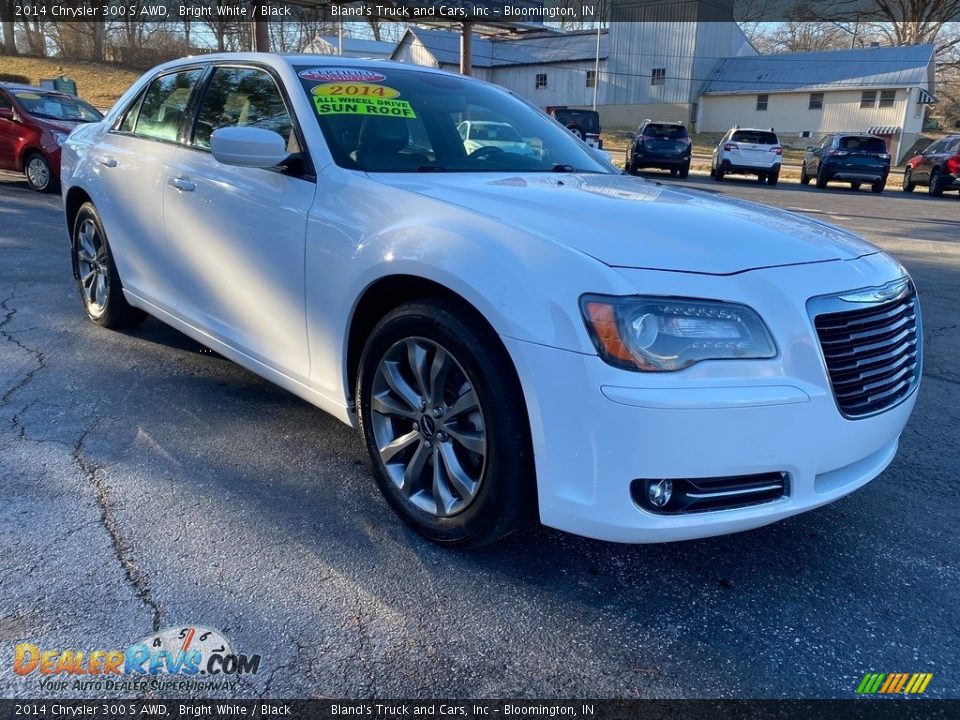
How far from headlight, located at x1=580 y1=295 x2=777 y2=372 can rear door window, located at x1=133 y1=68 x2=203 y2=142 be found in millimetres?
2967

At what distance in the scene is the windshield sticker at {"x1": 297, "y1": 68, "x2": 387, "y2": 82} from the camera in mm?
3402

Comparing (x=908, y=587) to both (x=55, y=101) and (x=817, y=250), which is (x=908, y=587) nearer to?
(x=817, y=250)

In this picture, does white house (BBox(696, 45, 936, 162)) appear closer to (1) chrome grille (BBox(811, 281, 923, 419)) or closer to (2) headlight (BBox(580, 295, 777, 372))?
(1) chrome grille (BBox(811, 281, 923, 419))

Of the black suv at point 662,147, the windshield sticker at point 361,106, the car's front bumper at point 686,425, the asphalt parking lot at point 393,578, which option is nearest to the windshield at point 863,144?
the black suv at point 662,147

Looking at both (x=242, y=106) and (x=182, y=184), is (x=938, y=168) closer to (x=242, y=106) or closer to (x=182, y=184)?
(x=242, y=106)

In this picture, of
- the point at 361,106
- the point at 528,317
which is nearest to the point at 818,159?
the point at 361,106

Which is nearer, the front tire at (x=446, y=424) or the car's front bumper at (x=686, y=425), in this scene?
the car's front bumper at (x=686, y=425)

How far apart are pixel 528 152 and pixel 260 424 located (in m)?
1.86

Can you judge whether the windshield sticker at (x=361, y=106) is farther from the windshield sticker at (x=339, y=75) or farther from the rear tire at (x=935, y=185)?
the rear tire at (x=935, y=185)

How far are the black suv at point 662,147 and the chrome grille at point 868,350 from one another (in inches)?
857

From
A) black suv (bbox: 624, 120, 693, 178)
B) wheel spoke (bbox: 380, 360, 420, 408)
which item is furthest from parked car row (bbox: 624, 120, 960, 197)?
wheel spoke (bbox: 380, 360, 420, 408)

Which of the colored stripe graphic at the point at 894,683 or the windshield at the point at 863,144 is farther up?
the windshield at the point at 863,144

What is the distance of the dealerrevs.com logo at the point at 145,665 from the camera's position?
80.4 inches

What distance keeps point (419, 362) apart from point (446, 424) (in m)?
0.23
